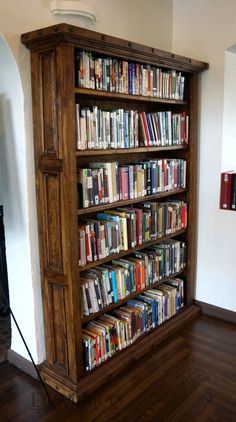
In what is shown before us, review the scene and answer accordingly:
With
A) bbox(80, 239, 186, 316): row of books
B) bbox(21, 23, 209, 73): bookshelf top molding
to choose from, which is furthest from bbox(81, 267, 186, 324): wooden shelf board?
bbox(21, 23, 209, 73): bookshelf top molding

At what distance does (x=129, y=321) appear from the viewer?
2527mm

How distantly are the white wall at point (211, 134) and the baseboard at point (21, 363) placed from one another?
5.14 feet

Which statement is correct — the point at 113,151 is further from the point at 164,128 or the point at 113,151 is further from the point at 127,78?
the point at 164,128

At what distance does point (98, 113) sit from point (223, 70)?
1254 millimetres

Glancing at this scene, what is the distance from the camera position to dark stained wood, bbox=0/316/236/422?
2070mm

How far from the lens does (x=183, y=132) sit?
292 centimetres

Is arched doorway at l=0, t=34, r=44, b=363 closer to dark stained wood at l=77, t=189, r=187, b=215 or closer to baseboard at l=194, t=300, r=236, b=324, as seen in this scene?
dark stained wood at l=77, t=189, r=187, b=215

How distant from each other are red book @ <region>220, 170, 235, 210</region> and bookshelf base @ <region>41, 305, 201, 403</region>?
101 centimetres

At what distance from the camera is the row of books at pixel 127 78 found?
81.1 inches

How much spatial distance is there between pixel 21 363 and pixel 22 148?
1.42m

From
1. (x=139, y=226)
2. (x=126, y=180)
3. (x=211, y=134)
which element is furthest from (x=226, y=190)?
(x=126, y=180)

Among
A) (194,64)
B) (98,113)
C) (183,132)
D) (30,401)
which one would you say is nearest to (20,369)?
(30,401)

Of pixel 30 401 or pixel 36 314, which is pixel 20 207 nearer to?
pixel 36 314

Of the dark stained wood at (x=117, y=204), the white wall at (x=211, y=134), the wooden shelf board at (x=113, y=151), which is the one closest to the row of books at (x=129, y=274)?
the white wall at (x=211, y=134)
